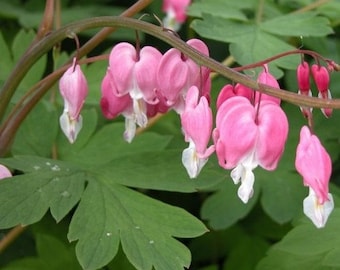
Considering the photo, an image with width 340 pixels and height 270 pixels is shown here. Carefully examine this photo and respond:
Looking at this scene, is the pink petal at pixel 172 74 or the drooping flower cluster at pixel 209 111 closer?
the drooping flower cluster at pixel 209 111

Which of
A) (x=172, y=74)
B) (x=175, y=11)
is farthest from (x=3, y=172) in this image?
(x=175, y=11)

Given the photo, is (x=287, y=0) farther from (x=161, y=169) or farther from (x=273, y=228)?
(x=161, y=169)

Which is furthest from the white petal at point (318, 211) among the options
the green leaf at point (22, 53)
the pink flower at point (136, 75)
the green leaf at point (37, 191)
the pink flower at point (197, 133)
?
the green leaf at point (22, 53)

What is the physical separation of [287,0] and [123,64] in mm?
988

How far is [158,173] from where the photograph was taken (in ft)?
5.35

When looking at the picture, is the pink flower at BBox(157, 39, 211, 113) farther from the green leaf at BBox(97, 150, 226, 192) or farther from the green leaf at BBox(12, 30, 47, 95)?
the green leaf at BBox(12, 30, 47, 95)

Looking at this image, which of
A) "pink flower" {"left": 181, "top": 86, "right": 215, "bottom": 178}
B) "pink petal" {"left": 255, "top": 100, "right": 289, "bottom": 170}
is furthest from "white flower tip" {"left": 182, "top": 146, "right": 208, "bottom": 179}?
"pink petal" {"left": 255, "top": 100, "right": 289, "bottom": 170}

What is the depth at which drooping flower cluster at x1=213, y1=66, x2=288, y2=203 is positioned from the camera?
1244mm

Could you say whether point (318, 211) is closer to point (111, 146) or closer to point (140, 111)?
point (140, 111)

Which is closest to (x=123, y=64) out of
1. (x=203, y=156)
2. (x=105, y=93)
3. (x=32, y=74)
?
(x=105, y=93)

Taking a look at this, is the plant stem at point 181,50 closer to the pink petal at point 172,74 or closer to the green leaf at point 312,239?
the pink petal at point 172,74

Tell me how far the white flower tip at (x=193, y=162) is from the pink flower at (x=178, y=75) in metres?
0.12

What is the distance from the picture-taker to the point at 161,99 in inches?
57.8

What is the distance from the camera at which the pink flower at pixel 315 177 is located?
1.18m
